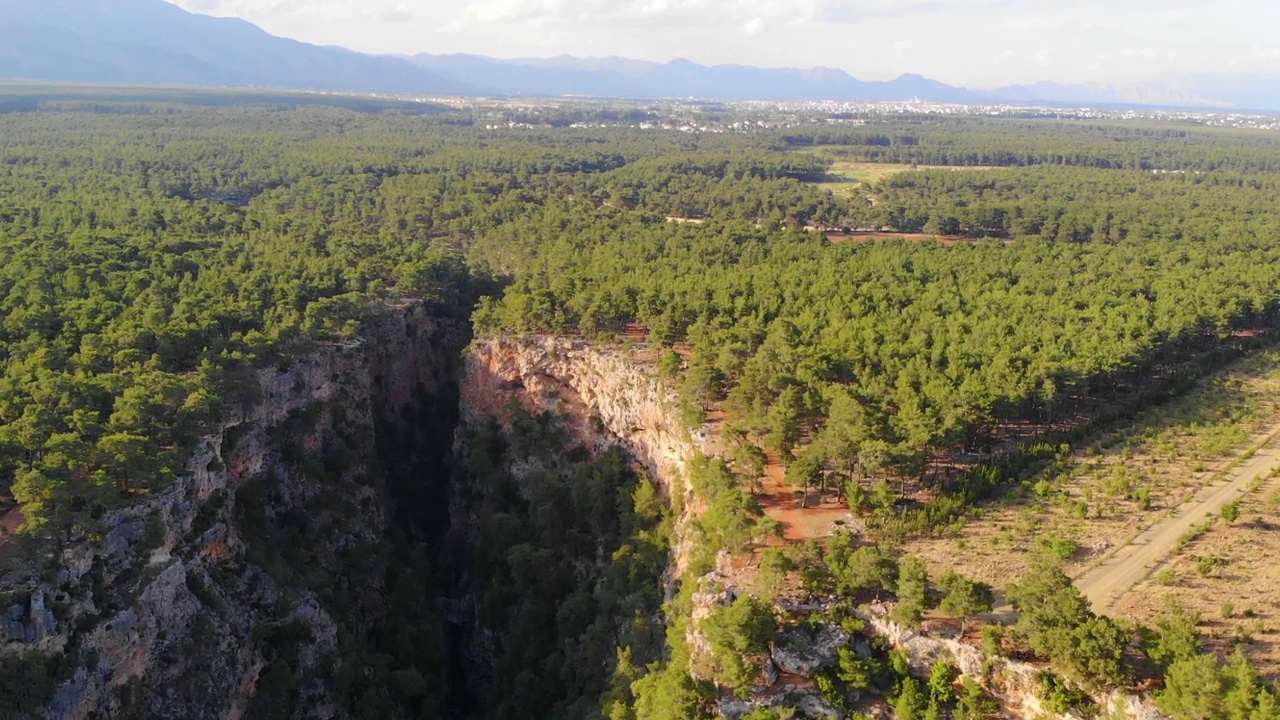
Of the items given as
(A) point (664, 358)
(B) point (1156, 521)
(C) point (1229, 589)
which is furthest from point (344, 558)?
(C) point (1229, 589)

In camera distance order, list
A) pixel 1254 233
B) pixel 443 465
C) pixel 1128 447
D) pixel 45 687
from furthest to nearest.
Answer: pixel 1254 233 → pixel 443 465 → pixel 1128 447 → pixel 45 687

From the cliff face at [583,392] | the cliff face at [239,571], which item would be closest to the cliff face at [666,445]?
the cliff face at [583,392]

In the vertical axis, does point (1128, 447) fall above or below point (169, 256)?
below

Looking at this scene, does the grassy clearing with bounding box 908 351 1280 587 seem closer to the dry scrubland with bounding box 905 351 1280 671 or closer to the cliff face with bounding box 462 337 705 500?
the dry scrubland with bounding box 905 351 1280 671

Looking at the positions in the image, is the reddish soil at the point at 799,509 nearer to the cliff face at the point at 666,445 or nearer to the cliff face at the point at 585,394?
the cliff face at the point at 666,445

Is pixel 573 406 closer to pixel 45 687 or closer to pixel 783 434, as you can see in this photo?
pixel 783 434

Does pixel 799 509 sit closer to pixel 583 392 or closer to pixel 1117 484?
pixel 1117 484

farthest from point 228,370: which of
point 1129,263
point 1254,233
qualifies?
point 1254,233
